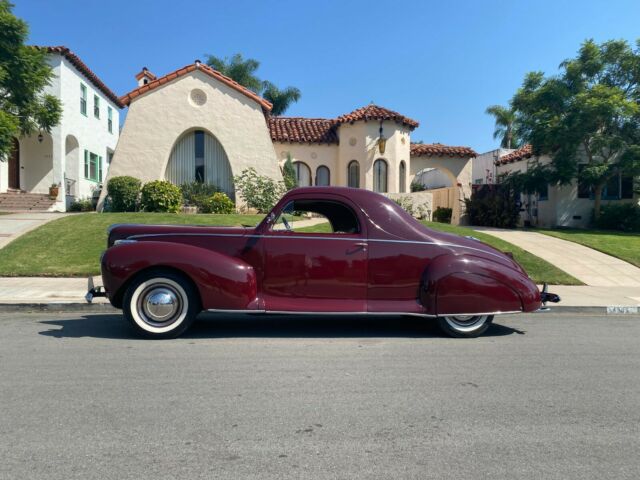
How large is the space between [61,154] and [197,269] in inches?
784

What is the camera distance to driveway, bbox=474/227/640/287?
1121cm

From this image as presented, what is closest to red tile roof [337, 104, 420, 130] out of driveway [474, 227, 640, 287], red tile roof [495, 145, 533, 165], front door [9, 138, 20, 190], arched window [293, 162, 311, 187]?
arched window [293, 162, 311, 187]

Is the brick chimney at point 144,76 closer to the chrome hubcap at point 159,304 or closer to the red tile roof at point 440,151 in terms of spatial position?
the red tile roof at point 440,151

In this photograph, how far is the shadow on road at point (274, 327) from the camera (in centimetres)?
630

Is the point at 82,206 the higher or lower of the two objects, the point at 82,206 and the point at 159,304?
the higher

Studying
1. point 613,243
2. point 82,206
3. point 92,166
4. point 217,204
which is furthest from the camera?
point 92,166

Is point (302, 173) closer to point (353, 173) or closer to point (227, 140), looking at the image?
point (353, 173)

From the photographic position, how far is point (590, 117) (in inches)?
696

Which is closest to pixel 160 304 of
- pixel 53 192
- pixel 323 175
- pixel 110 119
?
pixel 323 175

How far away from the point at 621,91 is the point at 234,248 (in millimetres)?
17727

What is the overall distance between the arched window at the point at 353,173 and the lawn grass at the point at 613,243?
316 inches

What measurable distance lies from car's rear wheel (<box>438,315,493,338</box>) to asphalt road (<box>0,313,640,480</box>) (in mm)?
191

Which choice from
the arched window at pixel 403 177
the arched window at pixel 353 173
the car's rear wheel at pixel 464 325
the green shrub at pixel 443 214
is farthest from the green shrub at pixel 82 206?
the car's rear wheel at pixel 464 325

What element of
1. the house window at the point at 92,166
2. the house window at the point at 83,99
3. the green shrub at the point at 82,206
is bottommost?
the green shrub at the point at 82,206
